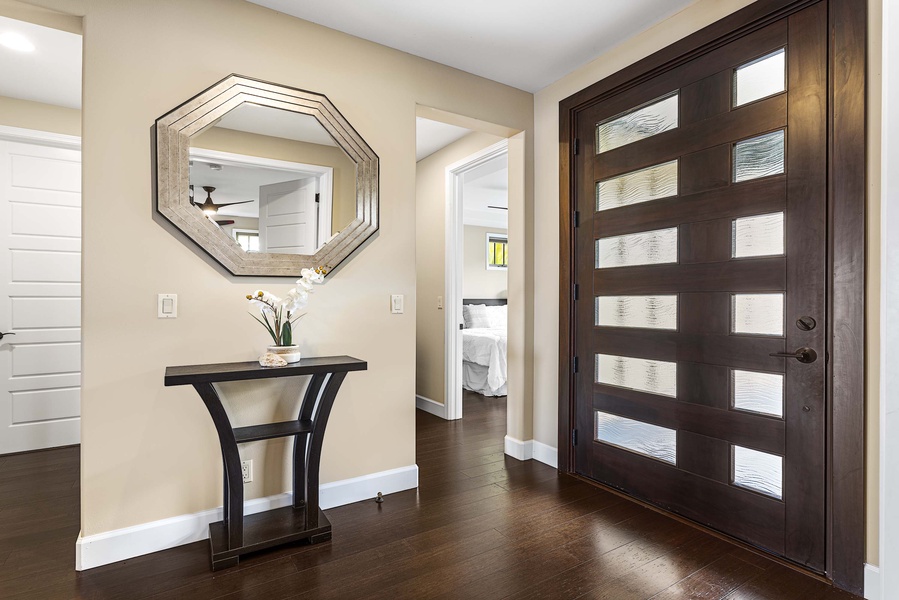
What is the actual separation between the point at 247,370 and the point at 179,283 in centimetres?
56

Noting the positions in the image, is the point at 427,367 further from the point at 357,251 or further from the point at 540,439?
the point at 357,251

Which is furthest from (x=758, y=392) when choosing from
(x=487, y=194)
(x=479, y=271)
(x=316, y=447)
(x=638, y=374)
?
(x=479, y=271)

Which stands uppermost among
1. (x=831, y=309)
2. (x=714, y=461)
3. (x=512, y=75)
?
(x=512, y=75)

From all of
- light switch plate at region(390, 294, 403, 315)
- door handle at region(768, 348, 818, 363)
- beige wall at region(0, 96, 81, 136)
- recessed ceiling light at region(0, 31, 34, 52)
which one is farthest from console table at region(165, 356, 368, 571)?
beige wall at region(0, 96, 81, 136)

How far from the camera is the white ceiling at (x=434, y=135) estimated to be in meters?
3.86

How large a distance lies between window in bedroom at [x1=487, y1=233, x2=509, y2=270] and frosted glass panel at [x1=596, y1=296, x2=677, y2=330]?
17.0 ft

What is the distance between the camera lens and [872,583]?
173 centimetres

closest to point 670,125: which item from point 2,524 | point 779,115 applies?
point 779,115

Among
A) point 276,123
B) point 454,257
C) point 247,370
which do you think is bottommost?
point 247,370

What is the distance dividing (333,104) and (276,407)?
1.66 meters

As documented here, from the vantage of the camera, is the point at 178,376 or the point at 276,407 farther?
the point at 276,407

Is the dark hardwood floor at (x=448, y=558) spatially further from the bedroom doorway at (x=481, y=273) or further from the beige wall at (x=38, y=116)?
the beige wall at (x=38, y=116)

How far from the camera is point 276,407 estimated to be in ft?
7.91

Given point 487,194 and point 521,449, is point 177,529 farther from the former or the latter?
point 487,194
